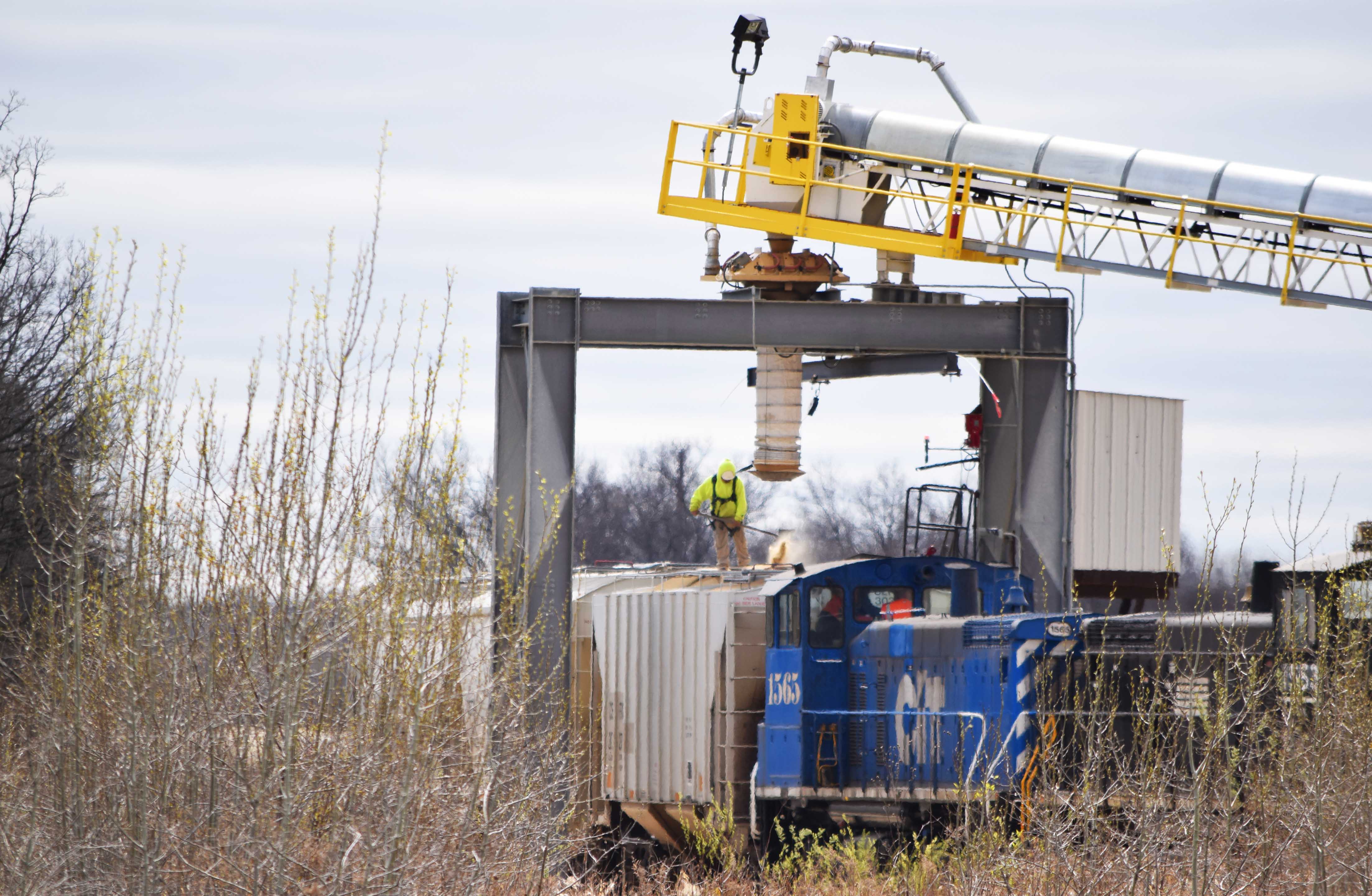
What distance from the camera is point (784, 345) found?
59.7 ft

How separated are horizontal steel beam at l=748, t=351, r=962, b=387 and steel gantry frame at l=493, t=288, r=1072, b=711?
631 mm

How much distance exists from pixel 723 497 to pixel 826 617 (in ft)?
19.1

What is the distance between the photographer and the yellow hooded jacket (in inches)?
840

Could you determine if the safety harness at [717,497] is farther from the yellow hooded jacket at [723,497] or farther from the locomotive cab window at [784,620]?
the locomotive cab window at [784,620]

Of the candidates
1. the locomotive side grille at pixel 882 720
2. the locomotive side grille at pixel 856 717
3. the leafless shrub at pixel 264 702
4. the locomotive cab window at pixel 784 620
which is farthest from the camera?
the locomotive cab window at pixel 784 620

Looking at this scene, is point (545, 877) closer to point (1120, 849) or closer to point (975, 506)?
point (1120, 849)

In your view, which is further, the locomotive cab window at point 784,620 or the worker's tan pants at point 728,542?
the worker's tan pants at point 728,542

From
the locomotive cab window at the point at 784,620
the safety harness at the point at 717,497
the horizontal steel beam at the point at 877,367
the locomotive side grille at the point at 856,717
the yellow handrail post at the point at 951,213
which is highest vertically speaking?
the yellow handrail post at the point at 951,213

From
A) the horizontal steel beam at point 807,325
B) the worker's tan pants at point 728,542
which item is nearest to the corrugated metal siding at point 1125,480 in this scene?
the horizontal steel beam at point 807,325

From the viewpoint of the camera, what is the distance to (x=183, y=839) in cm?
968

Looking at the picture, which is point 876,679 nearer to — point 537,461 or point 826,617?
point 826,617

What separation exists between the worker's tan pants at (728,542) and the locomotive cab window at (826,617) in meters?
5.38

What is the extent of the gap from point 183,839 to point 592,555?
64646 millimetres

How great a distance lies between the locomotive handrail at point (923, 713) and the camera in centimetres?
1345
